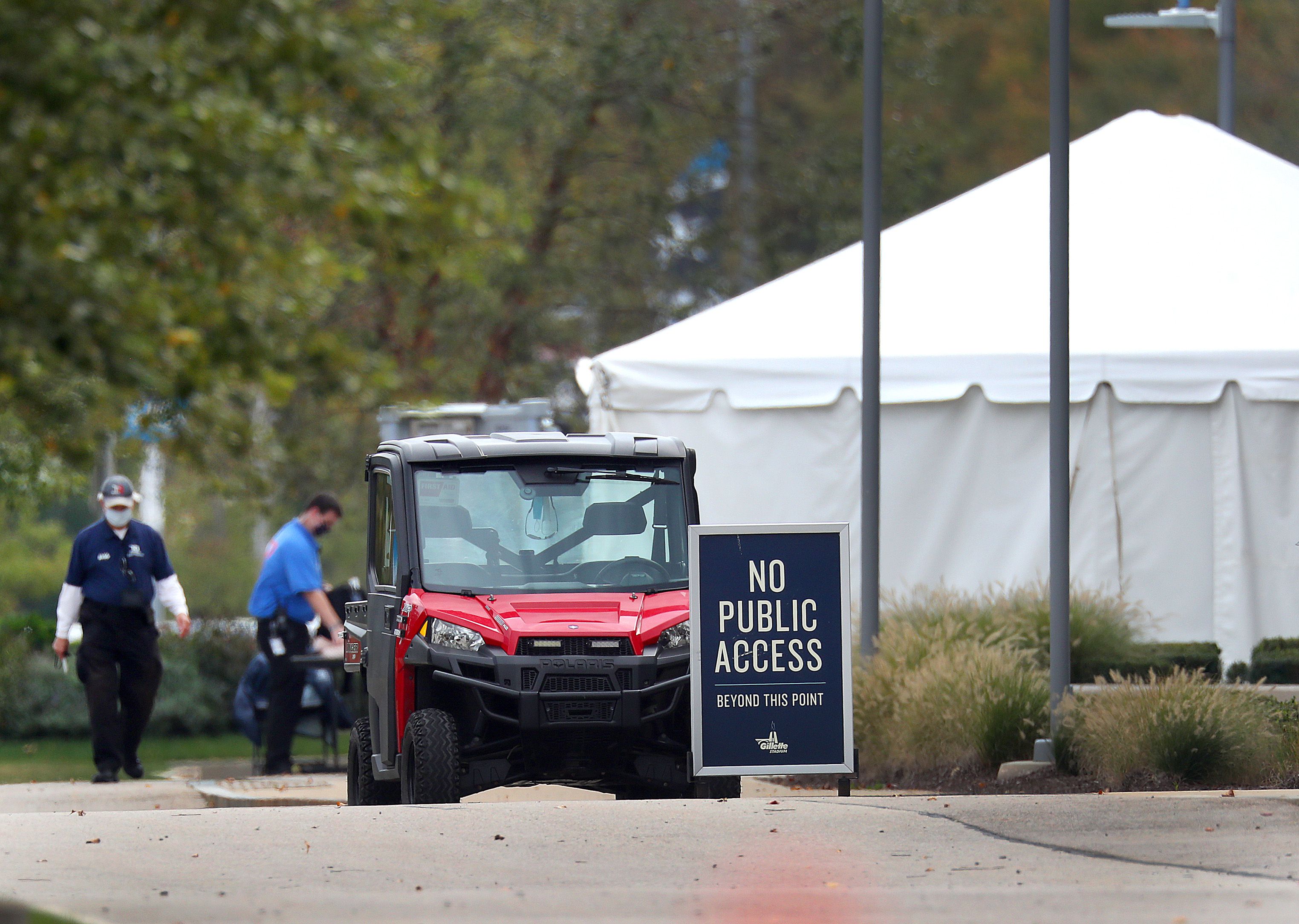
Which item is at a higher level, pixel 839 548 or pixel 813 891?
pixel 839 548

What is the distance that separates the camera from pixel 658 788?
9.70 meters

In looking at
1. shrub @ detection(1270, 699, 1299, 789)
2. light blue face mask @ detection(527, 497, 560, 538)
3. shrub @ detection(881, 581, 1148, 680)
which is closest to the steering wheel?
light blue face mask @ detection(527, 497, 560, 538)

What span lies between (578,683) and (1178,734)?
321 centimetres

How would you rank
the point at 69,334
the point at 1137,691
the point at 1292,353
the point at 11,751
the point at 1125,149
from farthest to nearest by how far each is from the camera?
the point at 1125,149 < the point at 11,751 < the point at 1292,353 < the point at 1137,691 < the point at 69,334

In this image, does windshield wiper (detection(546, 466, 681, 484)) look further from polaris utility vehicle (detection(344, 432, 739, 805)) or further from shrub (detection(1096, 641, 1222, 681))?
shrub (detection(1096, 641, 1222, 681))

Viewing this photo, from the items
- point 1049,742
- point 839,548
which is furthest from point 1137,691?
point 839,548

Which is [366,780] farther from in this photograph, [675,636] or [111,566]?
[111,566]

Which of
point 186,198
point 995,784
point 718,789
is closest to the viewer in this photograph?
point 186,198

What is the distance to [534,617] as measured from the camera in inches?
356

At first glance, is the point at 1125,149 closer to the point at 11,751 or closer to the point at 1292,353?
the point at 1292,353

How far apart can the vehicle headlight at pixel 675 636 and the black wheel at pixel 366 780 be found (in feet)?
6.35

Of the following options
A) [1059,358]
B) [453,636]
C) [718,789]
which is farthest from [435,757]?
[1059,358]

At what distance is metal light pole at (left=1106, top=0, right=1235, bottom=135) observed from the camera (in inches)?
690

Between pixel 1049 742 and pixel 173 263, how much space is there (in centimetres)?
544
